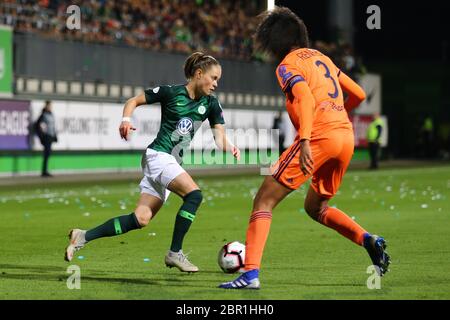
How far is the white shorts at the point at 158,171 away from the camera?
9758mm

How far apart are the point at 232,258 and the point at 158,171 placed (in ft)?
3.37

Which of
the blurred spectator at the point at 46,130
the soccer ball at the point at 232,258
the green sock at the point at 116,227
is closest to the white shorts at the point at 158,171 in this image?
the green sock at the point at 116,227

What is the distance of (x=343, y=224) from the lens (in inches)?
363

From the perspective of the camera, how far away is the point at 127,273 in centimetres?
995

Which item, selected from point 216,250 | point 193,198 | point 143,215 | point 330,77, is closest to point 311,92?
point 330,77

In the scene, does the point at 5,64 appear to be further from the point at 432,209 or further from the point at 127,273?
the point at 127,273

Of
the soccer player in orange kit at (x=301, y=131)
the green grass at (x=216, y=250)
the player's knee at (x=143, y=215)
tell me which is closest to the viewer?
the soccer player in orange kit at (x=301, y=131)

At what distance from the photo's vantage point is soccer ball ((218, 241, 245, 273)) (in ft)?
32.1

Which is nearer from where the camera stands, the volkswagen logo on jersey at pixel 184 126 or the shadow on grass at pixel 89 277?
the shadow on grass at pixel 89 277

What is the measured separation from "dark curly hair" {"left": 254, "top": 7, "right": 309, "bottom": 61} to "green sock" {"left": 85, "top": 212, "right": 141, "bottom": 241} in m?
2.03

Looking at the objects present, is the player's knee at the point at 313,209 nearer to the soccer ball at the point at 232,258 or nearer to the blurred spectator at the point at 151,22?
the soccer ball at the point at 232,258

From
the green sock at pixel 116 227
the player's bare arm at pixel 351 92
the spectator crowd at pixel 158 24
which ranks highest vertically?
the spectator crowd at pixel 158 24

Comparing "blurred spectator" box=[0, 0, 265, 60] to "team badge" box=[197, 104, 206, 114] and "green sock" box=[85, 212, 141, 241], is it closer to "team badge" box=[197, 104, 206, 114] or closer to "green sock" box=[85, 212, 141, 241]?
"team badge" box=[197, 104, 206, 114]

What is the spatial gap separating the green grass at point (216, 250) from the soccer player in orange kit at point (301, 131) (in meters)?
0.41
